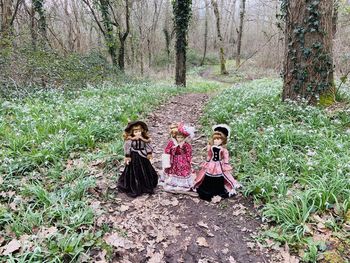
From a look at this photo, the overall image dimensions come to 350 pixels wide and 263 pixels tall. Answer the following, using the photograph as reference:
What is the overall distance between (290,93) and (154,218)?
5.40 meters

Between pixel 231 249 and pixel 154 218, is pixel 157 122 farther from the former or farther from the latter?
pixel 231 249

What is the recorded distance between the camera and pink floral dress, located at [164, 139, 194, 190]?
443 cm

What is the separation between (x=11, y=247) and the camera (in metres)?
3.04

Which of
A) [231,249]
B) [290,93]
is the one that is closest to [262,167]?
[231,249]

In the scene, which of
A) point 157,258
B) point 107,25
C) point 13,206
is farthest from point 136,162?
point 107,25

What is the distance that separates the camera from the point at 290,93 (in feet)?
24.5

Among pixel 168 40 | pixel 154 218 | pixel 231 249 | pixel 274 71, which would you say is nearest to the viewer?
pixel 231 249

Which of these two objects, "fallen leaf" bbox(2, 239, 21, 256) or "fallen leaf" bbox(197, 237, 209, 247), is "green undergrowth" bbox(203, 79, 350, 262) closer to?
"fallen leaf" bbox(197, 237, 209, 247)

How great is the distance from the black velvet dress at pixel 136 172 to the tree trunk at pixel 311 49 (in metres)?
4.79

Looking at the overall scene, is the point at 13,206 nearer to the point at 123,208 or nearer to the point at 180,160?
the point at 123,208

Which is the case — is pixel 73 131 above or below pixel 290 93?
below

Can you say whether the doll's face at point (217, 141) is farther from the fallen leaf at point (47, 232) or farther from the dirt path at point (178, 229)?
the fallen leaf at point (47, 232)

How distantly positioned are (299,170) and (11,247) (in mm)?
4099

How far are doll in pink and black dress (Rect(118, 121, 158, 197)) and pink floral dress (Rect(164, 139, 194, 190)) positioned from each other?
0.34m
